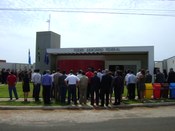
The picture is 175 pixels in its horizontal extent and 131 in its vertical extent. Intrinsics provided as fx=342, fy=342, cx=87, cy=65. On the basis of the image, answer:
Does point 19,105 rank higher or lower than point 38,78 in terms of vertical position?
lower

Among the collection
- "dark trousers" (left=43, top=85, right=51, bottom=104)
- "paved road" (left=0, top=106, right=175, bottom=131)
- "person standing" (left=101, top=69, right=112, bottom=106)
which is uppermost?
"person standing" (left=101, top=69, right=112, bottom=106)

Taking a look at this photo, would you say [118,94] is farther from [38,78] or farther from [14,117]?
[14,117]

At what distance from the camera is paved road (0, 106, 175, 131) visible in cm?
1181

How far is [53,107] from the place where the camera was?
1750 cm

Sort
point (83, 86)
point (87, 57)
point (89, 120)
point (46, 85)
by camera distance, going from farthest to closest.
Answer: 1. point (87, 57)
2. point (83, 86)
3. point (46, 85)
4. point (89, 120)

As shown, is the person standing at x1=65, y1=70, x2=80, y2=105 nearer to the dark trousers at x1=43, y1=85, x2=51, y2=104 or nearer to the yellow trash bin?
the dark trousers at x1=43, y1=85, x2=51, y2=104

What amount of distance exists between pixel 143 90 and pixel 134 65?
20.9 meters

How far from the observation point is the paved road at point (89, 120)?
38.8 ft

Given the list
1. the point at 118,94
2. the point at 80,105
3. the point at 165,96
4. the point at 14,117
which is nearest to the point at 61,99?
the point at 80,105

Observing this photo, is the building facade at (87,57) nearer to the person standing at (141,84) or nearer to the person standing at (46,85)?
the person standing at (141,84)

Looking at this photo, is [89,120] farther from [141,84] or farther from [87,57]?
[87,57]

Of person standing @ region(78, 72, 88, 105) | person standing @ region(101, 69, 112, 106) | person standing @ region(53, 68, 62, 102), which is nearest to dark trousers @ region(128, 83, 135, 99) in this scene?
person standing @ region(101, 69, 112, 106)

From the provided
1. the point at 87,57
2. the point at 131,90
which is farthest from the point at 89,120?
the point at 87,57

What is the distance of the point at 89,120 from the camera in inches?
540
